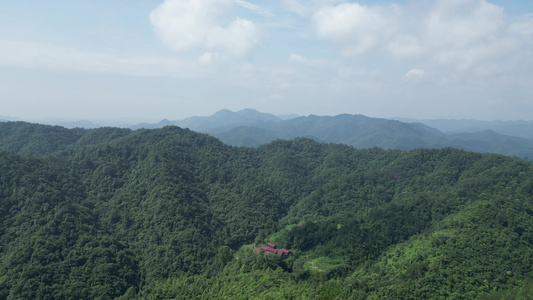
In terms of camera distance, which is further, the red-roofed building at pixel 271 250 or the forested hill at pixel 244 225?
the red-roofed building at pixel 271 250

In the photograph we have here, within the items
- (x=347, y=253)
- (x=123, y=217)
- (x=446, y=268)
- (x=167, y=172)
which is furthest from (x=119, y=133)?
(x=446, y=268)

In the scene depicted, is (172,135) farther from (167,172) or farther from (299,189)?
(299,189)

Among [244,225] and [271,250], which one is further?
[244,225]

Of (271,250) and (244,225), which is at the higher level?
(244,225)

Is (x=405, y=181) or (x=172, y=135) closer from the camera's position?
(x=405, y=181)

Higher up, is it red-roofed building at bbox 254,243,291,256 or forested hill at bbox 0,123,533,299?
forested hill at bbox 0,123,533,299

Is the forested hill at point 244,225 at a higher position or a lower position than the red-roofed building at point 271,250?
higher

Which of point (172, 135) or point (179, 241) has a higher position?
point (172, 135)

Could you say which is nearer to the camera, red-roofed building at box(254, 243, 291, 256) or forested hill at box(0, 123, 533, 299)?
forested hill at box(0, 123, 533, 299)
